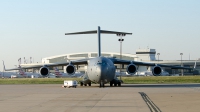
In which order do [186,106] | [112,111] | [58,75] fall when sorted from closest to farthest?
1. [112,111]
2. [186,106]
3. [58,75]

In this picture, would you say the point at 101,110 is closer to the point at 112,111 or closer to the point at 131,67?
the point at 112,111

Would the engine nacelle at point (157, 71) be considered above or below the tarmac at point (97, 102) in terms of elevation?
above

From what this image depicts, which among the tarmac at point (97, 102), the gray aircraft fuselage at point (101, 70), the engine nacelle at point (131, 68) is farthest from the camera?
the engine nacelle at point (131, 68)

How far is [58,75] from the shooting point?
119250mm

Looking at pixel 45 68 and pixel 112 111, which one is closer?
pixel 112 111

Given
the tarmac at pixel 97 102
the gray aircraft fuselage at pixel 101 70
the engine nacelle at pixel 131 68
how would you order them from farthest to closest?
the engine nacelle at pixel 131 68 < the gray aircraft fuselage at pixel 101 70 < the tarmac at pixel 97 102

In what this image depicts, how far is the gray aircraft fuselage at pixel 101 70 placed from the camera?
4141 cm

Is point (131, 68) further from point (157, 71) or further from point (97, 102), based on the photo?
point (97, 102)

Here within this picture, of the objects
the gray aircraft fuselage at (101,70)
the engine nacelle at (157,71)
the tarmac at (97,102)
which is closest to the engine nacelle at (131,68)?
the engine nacelle at (157,71)

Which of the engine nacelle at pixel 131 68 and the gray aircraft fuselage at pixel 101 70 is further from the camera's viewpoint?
the engine nacelle at pixel 131 68

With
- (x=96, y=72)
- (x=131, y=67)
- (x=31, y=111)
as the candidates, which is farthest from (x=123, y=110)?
(x=131, y=67)

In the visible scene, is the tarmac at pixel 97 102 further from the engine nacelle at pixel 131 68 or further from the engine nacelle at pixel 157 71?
the engine nacelle at pixel 157 71

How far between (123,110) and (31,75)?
112494mm

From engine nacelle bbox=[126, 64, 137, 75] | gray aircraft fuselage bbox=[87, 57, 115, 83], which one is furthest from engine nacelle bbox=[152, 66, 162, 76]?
gray aircraft fuselage bbox=[87, 57, 115, 83]
